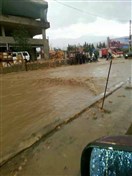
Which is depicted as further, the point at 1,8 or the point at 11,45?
the point at 1,8

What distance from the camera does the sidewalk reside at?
3.52 meters

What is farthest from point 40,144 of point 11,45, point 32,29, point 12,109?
point 32,29

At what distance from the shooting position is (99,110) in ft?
22.0

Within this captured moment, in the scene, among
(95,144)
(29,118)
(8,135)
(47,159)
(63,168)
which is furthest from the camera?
(29,118)

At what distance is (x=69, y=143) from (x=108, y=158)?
309 cm

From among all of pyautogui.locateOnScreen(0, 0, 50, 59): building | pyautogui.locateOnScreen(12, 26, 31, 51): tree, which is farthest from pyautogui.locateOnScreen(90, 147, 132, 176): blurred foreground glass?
pyautogui.locateOnScreen(0, 0, 50, 59): building

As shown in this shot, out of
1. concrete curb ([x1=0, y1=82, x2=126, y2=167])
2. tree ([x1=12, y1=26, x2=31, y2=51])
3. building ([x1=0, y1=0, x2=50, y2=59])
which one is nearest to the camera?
concrete curb ([x1=0, y1=82, x2=126, y2=167])

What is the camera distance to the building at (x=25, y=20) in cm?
4464

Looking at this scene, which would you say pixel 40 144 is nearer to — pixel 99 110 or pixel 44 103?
pixel 99 110

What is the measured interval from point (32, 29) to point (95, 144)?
181 feet

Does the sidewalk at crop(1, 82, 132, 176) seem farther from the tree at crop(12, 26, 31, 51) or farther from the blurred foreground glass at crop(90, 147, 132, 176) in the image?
the tree at crop(12, 26, 31, 51)

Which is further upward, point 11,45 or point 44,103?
point 11,45

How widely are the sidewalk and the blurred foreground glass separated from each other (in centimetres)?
203

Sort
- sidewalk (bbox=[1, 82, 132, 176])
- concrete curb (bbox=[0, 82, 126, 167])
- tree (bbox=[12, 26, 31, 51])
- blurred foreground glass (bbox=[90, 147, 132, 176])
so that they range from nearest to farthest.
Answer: blurred foreground glass (bbox=[90, 147, 132, 176]), sidewalk (bbox=[1, 82, 132, 176]), concrete curb (bbox=[0, 82, 126, 167]), tree (bbox=[12, 26, 31, 51])
